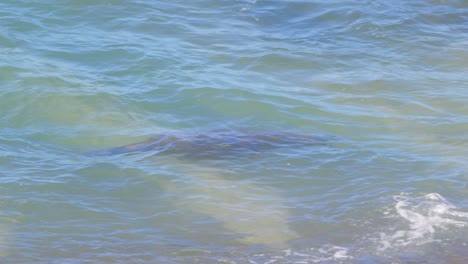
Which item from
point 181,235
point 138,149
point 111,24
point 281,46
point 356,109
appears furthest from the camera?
point 111,24

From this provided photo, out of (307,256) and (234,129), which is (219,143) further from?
(307,256)

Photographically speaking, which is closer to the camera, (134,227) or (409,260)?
(409,260)

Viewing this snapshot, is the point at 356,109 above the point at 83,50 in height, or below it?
below

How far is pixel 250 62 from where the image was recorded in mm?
12898

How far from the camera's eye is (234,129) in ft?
33.1

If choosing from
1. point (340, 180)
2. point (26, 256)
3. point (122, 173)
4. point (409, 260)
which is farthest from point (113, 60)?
point (409, 260)

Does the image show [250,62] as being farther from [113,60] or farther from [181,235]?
[181,235]

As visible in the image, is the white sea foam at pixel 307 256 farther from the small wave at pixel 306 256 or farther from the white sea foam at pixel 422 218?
the white sea foam at pixel 422 218

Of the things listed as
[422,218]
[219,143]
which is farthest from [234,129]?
[422,218]

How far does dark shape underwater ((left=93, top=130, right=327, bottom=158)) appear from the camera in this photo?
9211 mm

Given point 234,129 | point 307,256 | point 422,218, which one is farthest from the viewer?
point 234,129

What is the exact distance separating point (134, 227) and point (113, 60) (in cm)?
580

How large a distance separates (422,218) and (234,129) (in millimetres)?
3283

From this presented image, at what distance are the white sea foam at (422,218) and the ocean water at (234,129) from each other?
0.02m
